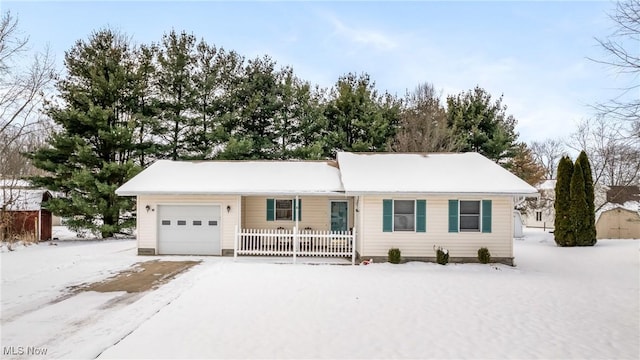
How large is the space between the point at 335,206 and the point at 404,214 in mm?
3837

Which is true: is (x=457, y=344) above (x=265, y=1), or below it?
below

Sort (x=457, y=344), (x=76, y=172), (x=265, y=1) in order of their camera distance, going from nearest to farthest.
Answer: (x=457, y=344)
(x=265, y=1)
(x=76, y=172)

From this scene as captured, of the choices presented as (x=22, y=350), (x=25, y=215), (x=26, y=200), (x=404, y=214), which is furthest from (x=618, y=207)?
(x=26, y=200)

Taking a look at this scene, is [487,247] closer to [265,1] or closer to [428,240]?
[428,240]

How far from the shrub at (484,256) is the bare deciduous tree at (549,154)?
38411mm

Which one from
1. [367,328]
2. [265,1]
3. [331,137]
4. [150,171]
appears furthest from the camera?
[331,137]

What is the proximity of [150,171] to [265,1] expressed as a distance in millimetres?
8313

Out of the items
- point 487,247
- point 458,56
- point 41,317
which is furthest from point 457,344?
point 458,56

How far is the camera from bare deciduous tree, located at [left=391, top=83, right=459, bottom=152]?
83.5 feet

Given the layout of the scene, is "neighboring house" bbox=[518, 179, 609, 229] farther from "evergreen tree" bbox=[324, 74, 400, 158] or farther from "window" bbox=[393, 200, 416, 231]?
"window" bbox=[393, 200, 416, 231]

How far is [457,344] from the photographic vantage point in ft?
18.5

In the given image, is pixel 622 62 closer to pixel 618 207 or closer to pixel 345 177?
pixel 345 177

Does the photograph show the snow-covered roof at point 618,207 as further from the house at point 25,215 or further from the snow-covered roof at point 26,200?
the snow-covered roof at point 26,200

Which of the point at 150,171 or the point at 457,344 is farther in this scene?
the point at 150,171
